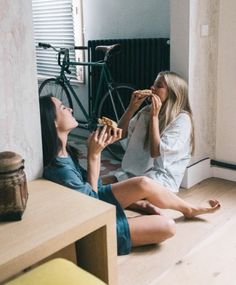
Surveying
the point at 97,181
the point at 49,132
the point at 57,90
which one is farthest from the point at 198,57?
the point at 57,90

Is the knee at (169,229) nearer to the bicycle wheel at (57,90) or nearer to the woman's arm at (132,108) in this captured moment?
the woman's arm at (132,108)

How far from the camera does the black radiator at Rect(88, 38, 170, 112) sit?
327cm

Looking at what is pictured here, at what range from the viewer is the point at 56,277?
1.09m

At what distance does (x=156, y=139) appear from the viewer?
2.36m

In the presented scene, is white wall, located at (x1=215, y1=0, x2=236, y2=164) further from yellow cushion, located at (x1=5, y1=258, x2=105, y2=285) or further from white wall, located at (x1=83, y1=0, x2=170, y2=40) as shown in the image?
yellow cushion, located at (x1=5, y1=258, x2=105, y2=285)

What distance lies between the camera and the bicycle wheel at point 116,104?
136 inches

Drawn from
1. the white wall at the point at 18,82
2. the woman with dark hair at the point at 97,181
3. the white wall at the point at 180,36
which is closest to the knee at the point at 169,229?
the woman with dark hair at the point at 97,181

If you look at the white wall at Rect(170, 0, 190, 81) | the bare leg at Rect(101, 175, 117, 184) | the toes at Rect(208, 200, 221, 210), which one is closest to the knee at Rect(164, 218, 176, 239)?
the toes at Rect(208, 200, 221, 210)

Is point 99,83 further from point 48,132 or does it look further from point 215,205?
point 48,132

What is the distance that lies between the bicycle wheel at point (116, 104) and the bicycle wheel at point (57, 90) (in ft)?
1.52

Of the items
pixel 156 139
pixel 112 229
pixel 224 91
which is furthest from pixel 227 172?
pixel 112 229

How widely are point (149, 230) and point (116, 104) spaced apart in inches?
73.3


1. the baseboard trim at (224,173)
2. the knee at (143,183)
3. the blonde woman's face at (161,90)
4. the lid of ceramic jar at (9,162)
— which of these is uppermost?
the blonde woman's face at (161,90)

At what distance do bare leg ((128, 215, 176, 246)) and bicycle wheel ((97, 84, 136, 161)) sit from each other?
149cm
